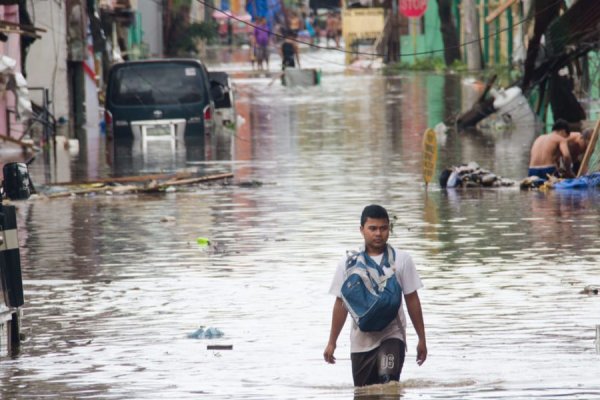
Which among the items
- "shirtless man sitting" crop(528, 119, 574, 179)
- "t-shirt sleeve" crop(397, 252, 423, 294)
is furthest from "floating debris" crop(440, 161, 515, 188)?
"t-shirt sleeve" crop(397, 252, 423, 294)

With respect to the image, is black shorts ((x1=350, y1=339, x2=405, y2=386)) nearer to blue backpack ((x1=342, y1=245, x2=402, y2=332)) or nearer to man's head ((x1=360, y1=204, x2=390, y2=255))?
blue backpack ((x1=342, y1=245, x2=402, y2=332))

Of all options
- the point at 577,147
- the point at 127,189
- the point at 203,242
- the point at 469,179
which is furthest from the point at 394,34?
the point at 203,242

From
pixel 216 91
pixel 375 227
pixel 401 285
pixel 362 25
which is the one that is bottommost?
pixel 401 285

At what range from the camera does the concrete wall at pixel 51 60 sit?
35.7 m

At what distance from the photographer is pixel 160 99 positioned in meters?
31.0

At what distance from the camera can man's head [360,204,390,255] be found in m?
8.38

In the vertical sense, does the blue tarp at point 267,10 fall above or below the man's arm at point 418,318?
above

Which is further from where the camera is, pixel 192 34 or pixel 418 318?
pixel 192 34

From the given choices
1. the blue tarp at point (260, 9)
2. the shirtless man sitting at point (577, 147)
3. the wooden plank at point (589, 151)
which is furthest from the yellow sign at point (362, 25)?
the wooden plank at point (589, 151)

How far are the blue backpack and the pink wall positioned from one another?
76.4 ft

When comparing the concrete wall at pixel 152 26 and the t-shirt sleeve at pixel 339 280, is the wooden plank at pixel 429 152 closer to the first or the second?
the t-shirt sleeve at pixel 339 280

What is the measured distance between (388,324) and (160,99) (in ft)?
75.1

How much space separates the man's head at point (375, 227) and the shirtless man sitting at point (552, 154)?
544 inches

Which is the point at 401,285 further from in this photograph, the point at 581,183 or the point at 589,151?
the point at 589,151
